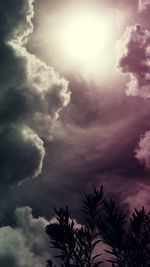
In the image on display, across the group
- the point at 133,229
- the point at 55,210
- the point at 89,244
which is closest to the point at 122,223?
the point at 133,229

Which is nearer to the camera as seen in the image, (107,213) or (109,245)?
(109,245)

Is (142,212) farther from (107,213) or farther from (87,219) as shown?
(87,219)

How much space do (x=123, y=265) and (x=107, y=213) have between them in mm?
2501

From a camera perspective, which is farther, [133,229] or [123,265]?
[133,229]

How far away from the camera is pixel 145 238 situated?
575 inches

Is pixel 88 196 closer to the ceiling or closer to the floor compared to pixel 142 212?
closer to the ceiling

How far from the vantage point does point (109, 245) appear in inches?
582

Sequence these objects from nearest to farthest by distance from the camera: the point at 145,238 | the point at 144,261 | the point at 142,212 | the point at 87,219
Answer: the point at 144,261
the point at 145,238
the point at 142,212
the point at 87,219

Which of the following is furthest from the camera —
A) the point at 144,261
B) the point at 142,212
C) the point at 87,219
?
the point at 87,219

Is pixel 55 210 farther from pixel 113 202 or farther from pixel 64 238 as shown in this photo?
pixel 113 202

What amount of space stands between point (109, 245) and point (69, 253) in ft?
5.79

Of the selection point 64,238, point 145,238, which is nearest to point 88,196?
point 64,238

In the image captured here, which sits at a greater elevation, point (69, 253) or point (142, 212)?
point (142, 212)

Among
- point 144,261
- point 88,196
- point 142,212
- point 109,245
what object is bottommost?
point 144,261
